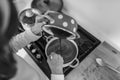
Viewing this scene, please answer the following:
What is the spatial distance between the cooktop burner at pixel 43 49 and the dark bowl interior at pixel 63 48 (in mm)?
32

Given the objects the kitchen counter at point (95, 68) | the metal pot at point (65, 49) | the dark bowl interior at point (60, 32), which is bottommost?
the kitchen counter at point (95, 68)

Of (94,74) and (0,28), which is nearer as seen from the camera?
(0,28)

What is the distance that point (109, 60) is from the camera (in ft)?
2.63

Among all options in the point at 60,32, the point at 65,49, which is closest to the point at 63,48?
the point at 65,49

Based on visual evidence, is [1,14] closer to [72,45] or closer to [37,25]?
[37,25]

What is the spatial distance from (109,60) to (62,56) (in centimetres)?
Answer: 23

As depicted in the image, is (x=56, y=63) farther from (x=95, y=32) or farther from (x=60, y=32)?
(x=95, y=32)

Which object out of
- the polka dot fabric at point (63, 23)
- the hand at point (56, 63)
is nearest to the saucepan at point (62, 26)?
the polka dot fabric at point (63, 23)

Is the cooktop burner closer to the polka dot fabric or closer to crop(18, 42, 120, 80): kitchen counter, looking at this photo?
crop(18, 42, 120, 80): kitchen counter

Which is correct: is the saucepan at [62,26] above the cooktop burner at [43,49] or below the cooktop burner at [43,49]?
above

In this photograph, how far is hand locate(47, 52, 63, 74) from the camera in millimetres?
690

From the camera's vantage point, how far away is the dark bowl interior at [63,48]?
0.77 meters

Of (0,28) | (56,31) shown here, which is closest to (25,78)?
(56,31)

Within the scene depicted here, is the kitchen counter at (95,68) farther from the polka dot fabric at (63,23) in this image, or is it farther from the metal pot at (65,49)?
the polka dot fabric at (63,23)
